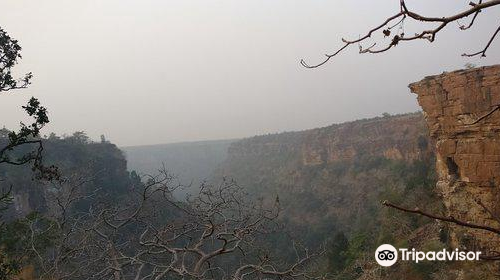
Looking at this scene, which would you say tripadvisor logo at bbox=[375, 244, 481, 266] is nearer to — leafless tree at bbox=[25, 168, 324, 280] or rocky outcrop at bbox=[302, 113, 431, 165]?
leafless tree at bbox=[25, 168, 324, 280]

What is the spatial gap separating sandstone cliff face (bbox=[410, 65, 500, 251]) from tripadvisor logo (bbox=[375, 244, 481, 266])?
619 millimetres

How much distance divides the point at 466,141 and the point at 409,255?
5.12m

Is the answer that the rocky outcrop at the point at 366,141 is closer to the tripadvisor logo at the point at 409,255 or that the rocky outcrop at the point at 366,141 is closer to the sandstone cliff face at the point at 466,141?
the sandstone cliff face at the point at 466,141

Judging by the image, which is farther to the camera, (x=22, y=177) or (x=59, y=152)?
(x=59, y=152)

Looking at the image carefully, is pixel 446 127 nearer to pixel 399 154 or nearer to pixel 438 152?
pixel 438 152

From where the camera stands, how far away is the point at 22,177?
28531 millimetres

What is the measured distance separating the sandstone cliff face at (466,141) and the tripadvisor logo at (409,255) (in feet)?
2.03

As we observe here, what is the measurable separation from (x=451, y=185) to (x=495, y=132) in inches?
112

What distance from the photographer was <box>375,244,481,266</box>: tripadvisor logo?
13418mm

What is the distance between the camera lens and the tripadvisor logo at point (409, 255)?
44.0 feet

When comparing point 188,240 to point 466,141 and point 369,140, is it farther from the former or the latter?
point 369,140

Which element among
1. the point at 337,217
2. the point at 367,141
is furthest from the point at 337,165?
the point at 337,217

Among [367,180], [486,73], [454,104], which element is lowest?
[367,180]

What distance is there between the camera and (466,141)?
1465 cm
